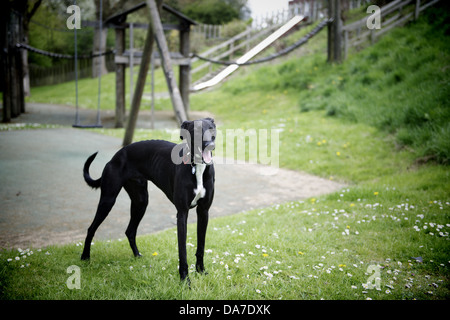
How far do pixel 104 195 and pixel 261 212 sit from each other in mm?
2918

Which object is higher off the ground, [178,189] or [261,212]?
[178,189]

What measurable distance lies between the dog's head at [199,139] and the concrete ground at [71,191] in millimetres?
2583

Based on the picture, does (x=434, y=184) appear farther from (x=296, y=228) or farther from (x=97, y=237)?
(x=97, y=237)

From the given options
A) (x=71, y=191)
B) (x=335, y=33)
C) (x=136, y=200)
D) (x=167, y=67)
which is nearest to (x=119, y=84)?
(x=71, y=191)

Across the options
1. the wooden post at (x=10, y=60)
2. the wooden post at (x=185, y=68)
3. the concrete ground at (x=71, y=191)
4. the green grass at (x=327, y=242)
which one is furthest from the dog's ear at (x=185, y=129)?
the wooden post at (x=10, y=60)

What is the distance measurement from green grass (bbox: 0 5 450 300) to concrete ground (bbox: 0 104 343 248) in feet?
1.85

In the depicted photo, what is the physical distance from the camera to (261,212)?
577cm

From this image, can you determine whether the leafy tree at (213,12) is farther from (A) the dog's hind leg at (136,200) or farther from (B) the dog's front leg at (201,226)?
(B) the dog's front leg at (201,226)

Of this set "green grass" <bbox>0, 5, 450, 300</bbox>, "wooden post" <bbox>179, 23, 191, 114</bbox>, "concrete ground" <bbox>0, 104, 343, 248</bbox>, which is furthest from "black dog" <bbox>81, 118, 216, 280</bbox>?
"wooden post" <bbox>179, 23, 191, 114</bbox>

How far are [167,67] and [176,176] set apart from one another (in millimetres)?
3129

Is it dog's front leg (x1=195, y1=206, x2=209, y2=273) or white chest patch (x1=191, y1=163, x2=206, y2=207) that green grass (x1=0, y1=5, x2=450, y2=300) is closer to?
dog's front leg (x1=195, y1=206, x2=209, y2=273)
